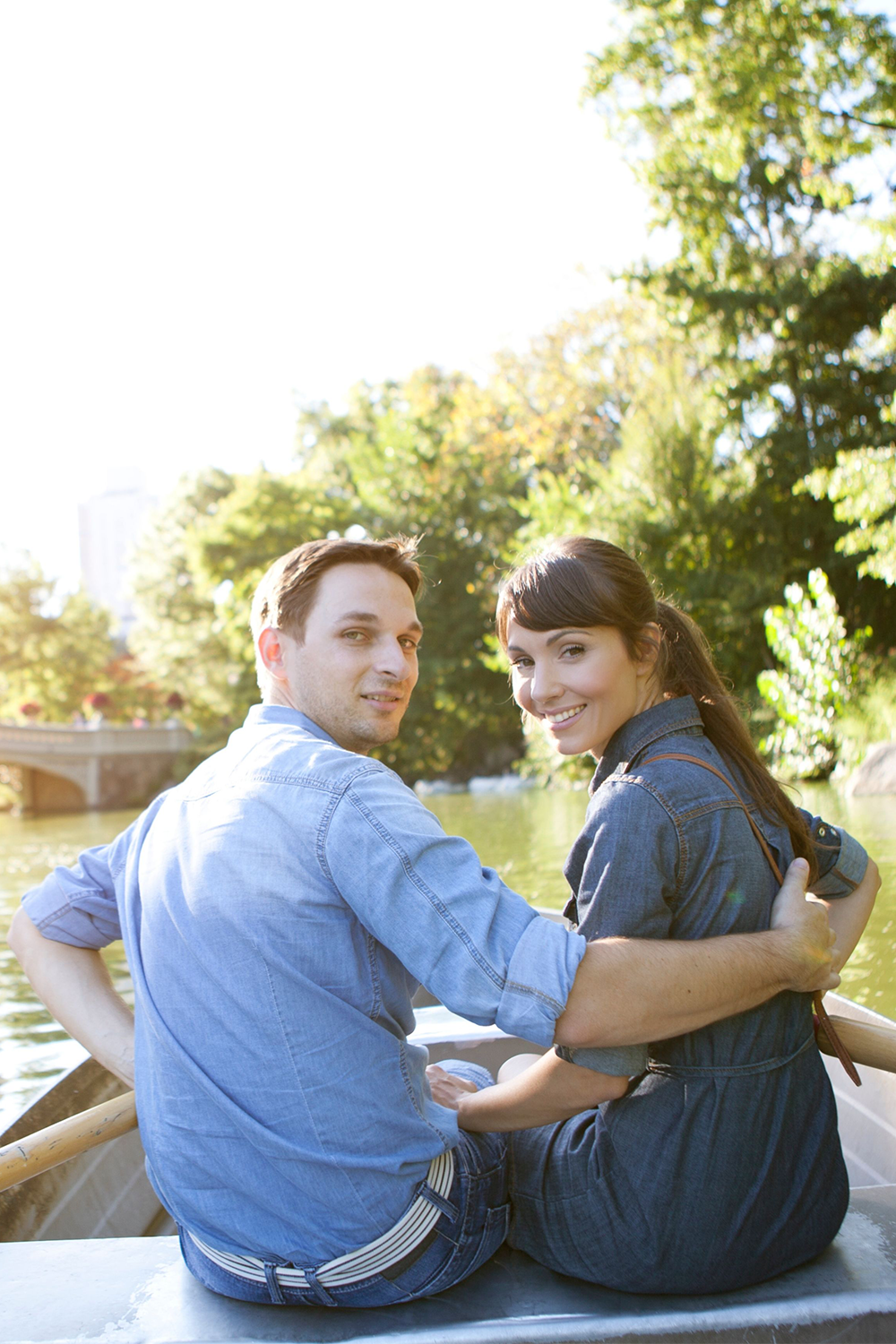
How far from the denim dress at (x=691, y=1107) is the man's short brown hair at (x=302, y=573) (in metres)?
0.56

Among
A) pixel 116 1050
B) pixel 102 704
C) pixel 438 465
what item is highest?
pixel 438 465

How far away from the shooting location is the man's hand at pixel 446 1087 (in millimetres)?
1591

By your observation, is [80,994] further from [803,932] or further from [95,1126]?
[803,932]

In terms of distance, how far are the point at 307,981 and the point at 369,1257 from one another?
393 millimetres

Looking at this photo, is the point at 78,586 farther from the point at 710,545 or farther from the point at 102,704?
the point at 710,545

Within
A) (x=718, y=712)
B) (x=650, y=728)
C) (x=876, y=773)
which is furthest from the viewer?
(x=876, y=773)

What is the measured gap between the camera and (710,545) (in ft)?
52.7

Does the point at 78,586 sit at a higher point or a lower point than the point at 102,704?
higher

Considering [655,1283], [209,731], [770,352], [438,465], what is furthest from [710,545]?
[655,1283]

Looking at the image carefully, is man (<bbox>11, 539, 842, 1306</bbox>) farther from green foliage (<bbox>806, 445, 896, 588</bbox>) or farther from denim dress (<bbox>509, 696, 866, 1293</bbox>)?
green foliage (<bbox>806, 445, 896, 588</bbox>)

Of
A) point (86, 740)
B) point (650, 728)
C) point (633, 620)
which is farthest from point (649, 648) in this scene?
point (86, 740)

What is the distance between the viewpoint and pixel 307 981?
1.26 meters

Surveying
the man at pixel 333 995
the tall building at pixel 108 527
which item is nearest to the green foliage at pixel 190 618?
the man at pixel 333 995

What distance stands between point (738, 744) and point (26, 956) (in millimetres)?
1279
